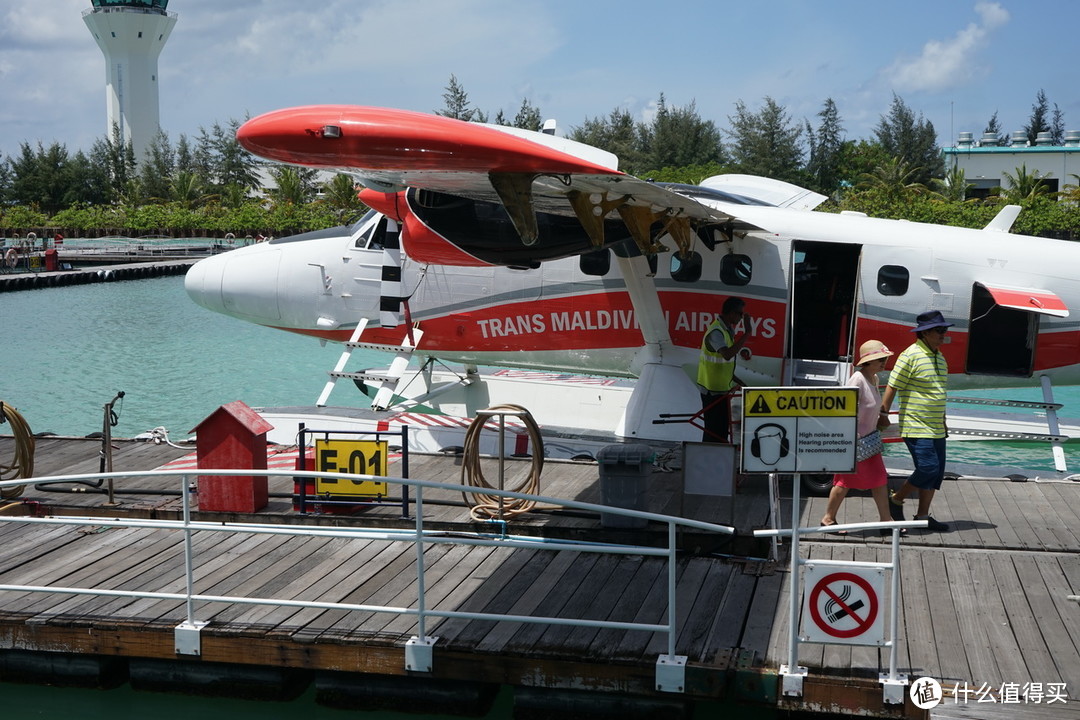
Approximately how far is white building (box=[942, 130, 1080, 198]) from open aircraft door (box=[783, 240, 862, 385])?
51001 millimetres

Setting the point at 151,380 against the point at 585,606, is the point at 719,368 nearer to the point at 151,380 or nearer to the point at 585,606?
the point at 585,606

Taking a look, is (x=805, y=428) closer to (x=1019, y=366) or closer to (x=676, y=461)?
(x=676, y=461)

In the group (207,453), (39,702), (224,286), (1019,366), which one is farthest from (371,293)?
(1019,366)

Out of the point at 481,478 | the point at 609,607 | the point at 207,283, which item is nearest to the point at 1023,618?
the point at 609,607

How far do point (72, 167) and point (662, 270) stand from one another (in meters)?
79.9

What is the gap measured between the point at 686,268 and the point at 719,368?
6.19 ft

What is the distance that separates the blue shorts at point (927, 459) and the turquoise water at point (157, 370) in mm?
4173

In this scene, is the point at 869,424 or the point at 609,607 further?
the point at 869,424

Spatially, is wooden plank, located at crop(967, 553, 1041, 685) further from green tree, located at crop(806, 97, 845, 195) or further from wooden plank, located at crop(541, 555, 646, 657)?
green tree, located at crop(806, 97, 845, 195)

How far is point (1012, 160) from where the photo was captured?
59.8 metres

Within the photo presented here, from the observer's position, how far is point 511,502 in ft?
29.5

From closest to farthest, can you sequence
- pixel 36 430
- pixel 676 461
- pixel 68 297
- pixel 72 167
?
1. pixel 676 461
2. pixel 36 430
3. pixel 68 297
4. pixel 72 167

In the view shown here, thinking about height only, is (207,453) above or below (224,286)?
below

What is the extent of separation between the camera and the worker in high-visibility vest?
9.89 m
